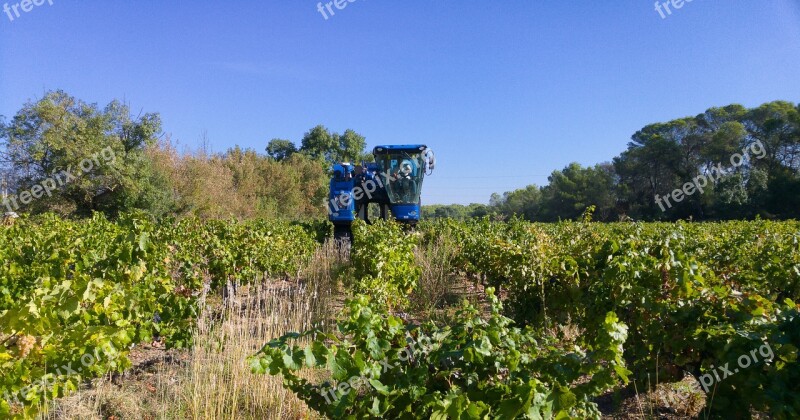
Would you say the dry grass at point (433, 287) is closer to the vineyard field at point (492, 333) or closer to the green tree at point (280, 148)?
the vineyard field at point (492, 333)

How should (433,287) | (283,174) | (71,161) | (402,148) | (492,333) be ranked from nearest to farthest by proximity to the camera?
(492,333), (433,287), (402,148), (71,161), (283,174)

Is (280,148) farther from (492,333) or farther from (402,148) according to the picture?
(492,333)

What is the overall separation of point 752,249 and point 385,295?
4222 mm

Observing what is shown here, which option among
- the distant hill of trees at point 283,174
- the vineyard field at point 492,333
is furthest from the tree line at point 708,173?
the vineyard field at point 492,333

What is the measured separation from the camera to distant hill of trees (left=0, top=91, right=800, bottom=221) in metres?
21.9

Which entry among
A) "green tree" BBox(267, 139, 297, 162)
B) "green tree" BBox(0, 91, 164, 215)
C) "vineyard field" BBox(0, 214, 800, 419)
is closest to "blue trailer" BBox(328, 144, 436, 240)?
"vineyard field" BBox(0, 214, 800, 419)

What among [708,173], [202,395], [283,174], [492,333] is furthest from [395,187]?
[708,173]

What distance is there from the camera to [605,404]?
3.39 metres

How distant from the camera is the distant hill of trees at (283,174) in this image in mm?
21938

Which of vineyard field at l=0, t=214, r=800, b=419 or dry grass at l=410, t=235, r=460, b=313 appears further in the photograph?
dry grass at l=410, t=235, r=460, b=313

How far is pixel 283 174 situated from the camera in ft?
128

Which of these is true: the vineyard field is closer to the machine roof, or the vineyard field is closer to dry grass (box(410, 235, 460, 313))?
dry grass (box(410, 235, 460, 313))

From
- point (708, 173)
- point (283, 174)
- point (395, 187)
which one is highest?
point (283, 174)

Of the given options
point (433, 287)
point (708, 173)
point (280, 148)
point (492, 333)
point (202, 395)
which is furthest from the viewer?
point (280, 148)
